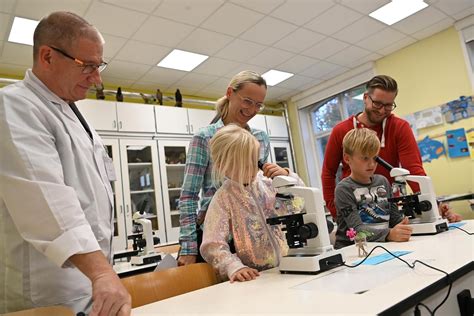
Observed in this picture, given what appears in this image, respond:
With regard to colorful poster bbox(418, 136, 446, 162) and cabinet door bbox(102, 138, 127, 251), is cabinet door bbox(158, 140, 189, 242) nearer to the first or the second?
cabinet door bbox(102, 138, 127, 251)

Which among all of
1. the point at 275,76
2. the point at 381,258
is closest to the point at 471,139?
the point at 275,76

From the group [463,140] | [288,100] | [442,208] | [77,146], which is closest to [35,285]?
[77,146]

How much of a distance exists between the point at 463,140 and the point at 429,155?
1.42ft

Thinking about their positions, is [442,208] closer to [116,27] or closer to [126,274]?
[126,274]

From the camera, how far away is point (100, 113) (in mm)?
3986

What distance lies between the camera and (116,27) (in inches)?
130

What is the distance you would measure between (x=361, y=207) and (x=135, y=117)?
3225 millimetres

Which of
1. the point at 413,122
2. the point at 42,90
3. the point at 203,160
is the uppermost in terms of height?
the point at 413,122

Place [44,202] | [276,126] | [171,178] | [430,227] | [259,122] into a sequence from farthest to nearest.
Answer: [276,126]
[259,122]
[171,178]
[430,227]
[44,202]

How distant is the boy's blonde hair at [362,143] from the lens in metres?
1.73

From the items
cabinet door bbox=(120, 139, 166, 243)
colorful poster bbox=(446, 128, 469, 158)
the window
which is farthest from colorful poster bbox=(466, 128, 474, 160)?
cabinet door bbox=(120, 139, 166, 243)

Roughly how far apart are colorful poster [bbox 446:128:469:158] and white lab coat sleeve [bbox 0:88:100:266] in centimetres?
465

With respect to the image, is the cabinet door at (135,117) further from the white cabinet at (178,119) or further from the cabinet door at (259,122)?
the cabinet door at (259,122)

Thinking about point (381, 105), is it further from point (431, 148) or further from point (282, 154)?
point (282, 154)
